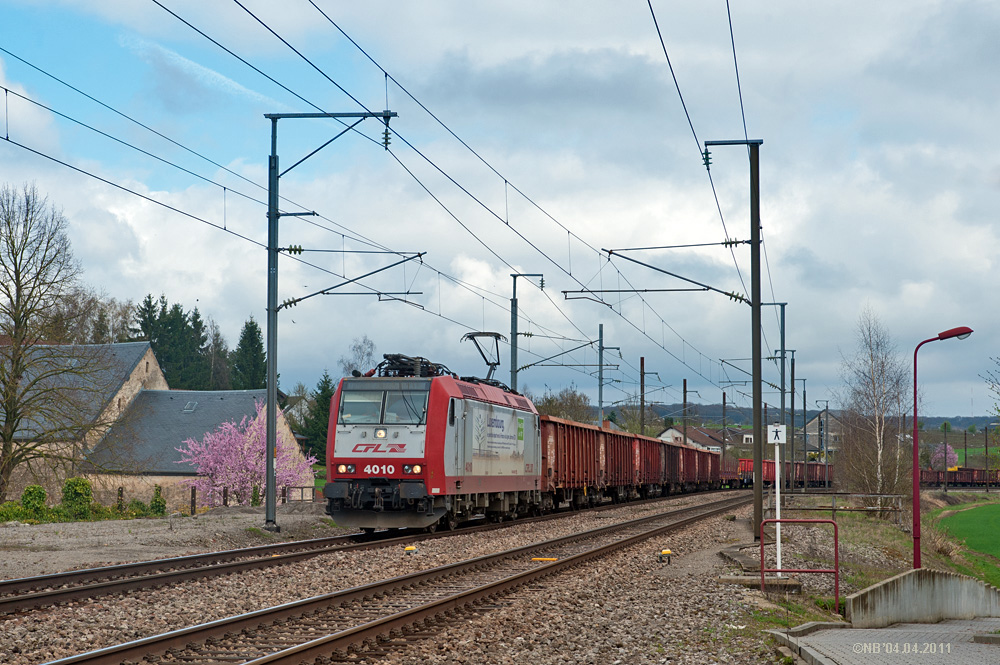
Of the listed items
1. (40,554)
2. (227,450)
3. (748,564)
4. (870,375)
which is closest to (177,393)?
(227,450)

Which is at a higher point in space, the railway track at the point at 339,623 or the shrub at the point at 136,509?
the railway track at the point at 339,623

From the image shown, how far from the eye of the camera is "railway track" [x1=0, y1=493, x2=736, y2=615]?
1141cm

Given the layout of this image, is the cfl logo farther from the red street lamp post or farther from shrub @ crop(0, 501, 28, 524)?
shrub @ crop(0, 501, 28, 524)

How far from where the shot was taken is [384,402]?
21.3 meters

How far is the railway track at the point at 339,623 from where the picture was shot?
873 cm

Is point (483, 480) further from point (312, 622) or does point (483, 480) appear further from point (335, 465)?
point (312, 622)

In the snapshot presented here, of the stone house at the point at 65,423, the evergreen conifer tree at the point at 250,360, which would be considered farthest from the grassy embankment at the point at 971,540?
the evergreen conifer tree at the point at 250,360

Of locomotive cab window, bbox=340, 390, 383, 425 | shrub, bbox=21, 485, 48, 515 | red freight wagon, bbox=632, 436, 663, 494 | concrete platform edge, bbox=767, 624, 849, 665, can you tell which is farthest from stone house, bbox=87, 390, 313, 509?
concrete platform edge, bbox=767, 624, 849, 665

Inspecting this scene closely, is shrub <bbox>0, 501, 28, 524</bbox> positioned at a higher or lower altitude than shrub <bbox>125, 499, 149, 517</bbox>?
higher

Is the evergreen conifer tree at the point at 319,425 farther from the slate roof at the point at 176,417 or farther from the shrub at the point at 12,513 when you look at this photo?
the shrub at the point at 12,513

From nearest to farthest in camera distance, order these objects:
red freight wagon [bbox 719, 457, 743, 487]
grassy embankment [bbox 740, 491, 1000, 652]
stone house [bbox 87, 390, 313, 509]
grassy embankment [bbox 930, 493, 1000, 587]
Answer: grassy embankment [bbox 740, 491, 1000, 652] < grassy embankment [bbox 930, 493, 1000, 587] < stone house [bbox 87, 390, 313, 509] < red freight wagon [bbox 719, 457, 743, 487]

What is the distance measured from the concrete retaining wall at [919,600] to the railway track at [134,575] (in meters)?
8.39

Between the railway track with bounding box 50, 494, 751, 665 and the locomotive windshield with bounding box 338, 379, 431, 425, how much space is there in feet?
17.5

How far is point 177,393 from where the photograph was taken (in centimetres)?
6731
